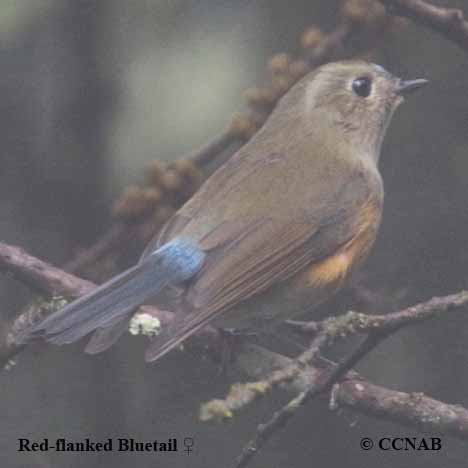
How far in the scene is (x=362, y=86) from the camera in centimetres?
464

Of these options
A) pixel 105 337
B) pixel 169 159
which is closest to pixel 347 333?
pixel 105 337

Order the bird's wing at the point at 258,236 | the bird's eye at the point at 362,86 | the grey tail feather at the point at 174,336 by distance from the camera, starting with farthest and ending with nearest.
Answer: the bird's eye at the point at 362,86, the bird's wing at the point at 258,236, the grey tail feather at the point at 174,336

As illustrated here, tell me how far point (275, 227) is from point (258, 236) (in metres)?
0.09

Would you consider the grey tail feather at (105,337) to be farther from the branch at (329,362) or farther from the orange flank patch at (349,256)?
the orange flank patch at (349,256)

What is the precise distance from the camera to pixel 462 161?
4.32 m

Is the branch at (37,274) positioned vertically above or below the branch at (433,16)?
below

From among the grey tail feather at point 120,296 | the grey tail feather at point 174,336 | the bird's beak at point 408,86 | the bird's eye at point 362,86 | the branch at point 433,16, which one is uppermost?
the bird's eye at point 362,86

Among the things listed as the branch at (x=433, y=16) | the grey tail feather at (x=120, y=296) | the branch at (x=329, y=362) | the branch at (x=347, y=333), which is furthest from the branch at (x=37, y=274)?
the branch at (x=433, y=16)

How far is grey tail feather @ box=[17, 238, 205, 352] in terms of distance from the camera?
3279 millimetres

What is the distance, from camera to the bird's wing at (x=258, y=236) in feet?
12.2

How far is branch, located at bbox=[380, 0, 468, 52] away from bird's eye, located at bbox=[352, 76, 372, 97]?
3.35 feet

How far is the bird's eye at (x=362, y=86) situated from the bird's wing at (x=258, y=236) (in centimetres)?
46

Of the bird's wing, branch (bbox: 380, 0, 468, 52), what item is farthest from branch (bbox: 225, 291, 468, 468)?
branch (bbox: 380, 0, 468, 52)

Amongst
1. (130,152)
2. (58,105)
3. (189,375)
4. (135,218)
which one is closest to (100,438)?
(189,375)
